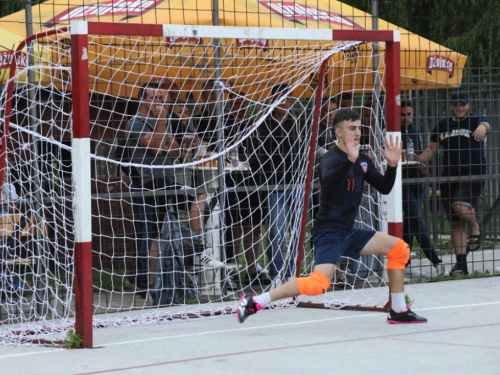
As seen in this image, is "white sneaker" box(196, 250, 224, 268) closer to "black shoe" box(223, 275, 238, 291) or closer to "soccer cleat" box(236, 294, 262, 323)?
"black shoe" box(223, 275, 238, 291)

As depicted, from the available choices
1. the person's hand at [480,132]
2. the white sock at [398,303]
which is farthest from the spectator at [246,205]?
the person's hand at [480,132]

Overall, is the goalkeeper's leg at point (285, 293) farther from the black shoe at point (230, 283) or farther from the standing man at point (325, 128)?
the standing man at point (325, 128)

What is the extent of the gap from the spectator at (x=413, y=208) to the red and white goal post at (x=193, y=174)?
0.56 meters

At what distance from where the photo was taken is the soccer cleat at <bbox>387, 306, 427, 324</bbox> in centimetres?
875

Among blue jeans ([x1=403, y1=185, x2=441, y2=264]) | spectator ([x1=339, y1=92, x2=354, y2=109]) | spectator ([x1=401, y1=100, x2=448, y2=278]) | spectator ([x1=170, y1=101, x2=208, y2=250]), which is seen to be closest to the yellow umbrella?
spectator ([x1=170, y1=101, x2=208, y2=250])

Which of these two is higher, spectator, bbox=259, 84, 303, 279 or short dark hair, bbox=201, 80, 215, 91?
short dark hair, bbox=201, 80, 215, 91

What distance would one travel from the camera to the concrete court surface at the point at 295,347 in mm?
7012

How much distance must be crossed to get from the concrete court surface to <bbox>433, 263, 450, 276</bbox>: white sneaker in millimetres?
1920

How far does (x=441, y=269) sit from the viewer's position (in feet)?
39.8

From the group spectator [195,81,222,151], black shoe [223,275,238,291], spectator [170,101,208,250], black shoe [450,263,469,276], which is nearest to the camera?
spectator [170,101,208,250]

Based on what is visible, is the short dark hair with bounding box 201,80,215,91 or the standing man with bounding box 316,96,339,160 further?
the standing man with bounding box 316,96,339,160

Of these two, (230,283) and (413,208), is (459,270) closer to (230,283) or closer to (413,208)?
(413,208)

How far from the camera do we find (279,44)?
1045 cm

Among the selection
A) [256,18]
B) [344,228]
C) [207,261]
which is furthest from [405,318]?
[256,18]
